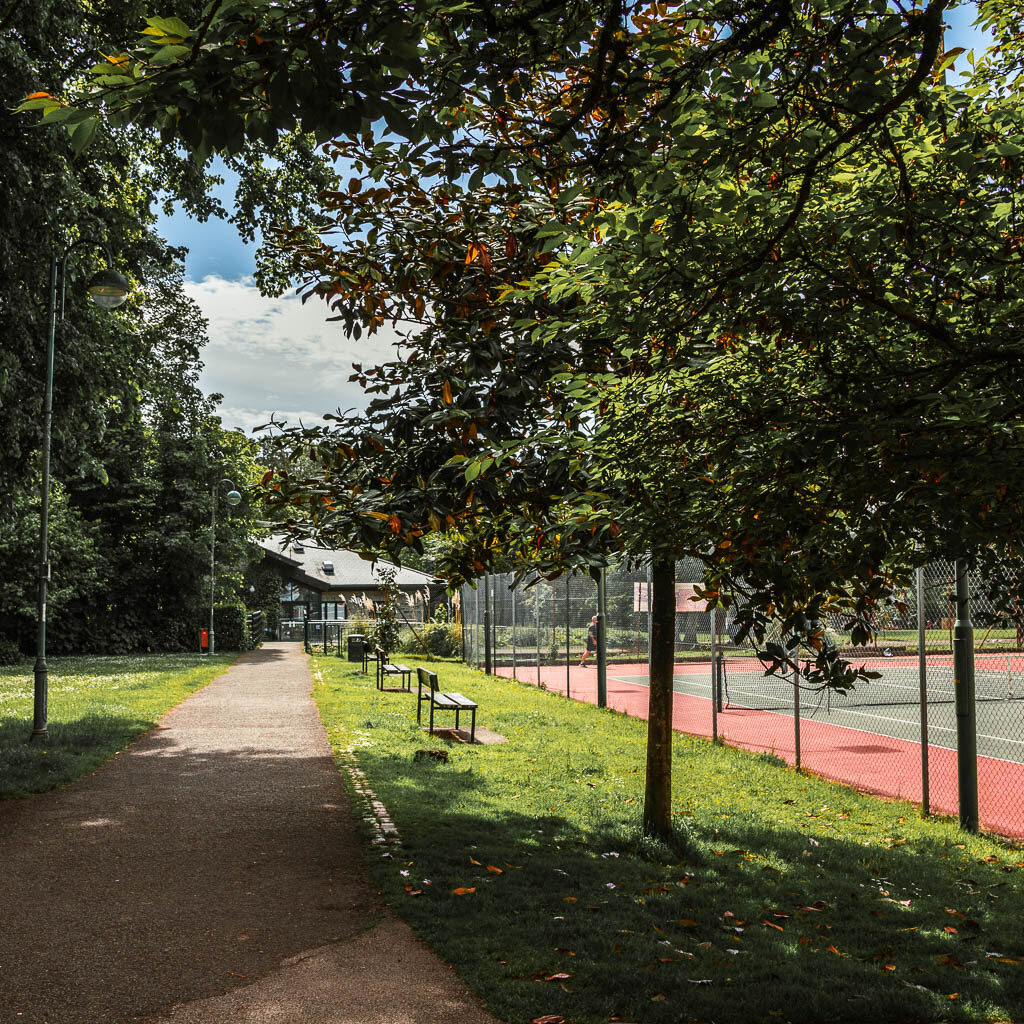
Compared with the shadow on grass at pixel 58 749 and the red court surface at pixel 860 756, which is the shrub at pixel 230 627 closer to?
the red court surface at pixel 860 756

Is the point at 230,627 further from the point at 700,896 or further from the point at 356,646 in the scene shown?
the point at 700,896

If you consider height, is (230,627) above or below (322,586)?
below

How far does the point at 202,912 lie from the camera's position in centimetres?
575

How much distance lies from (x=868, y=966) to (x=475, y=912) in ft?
7.56

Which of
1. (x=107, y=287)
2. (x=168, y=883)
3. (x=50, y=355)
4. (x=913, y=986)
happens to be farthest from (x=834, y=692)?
(x=50, y=355)

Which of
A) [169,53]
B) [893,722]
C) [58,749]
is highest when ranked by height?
[169,53]

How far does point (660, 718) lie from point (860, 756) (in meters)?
6.17

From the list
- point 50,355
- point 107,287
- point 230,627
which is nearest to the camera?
point 107,287

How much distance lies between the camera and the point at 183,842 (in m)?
7.54

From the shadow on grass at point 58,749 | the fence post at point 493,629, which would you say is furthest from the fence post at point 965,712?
the fence post at point 493,629

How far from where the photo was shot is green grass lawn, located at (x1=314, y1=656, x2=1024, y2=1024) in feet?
14.7

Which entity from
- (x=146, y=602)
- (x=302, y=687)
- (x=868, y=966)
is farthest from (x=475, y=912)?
(x=146, y=602)

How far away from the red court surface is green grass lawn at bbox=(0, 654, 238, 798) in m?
8.81

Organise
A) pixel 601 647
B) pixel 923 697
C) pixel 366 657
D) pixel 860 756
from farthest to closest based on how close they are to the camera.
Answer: pixel 366 657 → pixel 601 647 → pixel 860 756 → pixel 923 697
